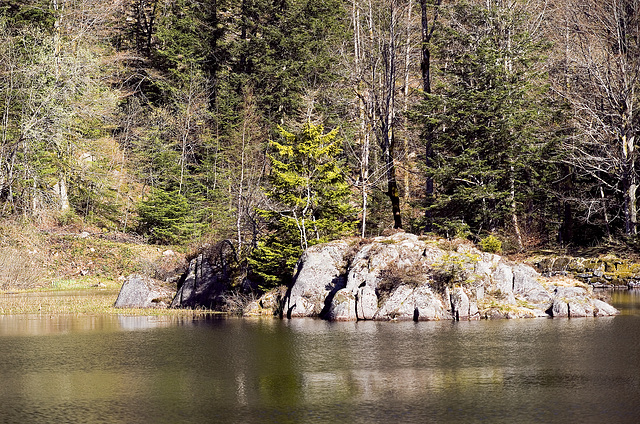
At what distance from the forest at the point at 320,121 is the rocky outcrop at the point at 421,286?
92.5 inches

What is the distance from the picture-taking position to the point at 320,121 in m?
46.2

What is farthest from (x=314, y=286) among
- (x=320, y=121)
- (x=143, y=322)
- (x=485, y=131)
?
(x=320, y=121)

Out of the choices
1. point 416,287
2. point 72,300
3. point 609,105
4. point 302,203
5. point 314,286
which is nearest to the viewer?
point 416,287

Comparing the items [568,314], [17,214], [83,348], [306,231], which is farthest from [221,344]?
[17,214]

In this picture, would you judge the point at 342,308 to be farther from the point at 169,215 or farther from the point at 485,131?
the point at 169,215

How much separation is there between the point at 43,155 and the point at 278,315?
1018 inches

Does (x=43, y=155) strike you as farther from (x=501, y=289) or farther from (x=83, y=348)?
(x=501, y=289)

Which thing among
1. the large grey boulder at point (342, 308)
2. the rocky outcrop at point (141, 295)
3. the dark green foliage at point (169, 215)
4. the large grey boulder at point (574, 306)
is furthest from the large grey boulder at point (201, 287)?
the dark green foliage at point (169, 215)

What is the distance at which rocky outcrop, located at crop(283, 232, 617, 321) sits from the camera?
2514 cm

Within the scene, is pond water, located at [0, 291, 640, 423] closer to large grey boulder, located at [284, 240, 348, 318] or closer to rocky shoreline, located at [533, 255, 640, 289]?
large grey boulder, located at [284, 240, 348, 318]

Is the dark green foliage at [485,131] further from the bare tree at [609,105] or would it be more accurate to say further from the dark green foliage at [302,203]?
the dark green foliage at [302,203]

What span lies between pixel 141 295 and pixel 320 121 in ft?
65.4

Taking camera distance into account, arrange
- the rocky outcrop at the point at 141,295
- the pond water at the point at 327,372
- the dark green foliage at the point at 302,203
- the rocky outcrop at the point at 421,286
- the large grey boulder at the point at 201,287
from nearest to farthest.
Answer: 1. the pond water at the point at 327,372
2. the rocky outcrop at the point at 421,286
3. the dark green foliage at the point at 302,203
4. the large grey boulder at the point at 201,287
5. the rocky outcrop at the point at 141,295

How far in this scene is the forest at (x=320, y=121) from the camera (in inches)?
1431
